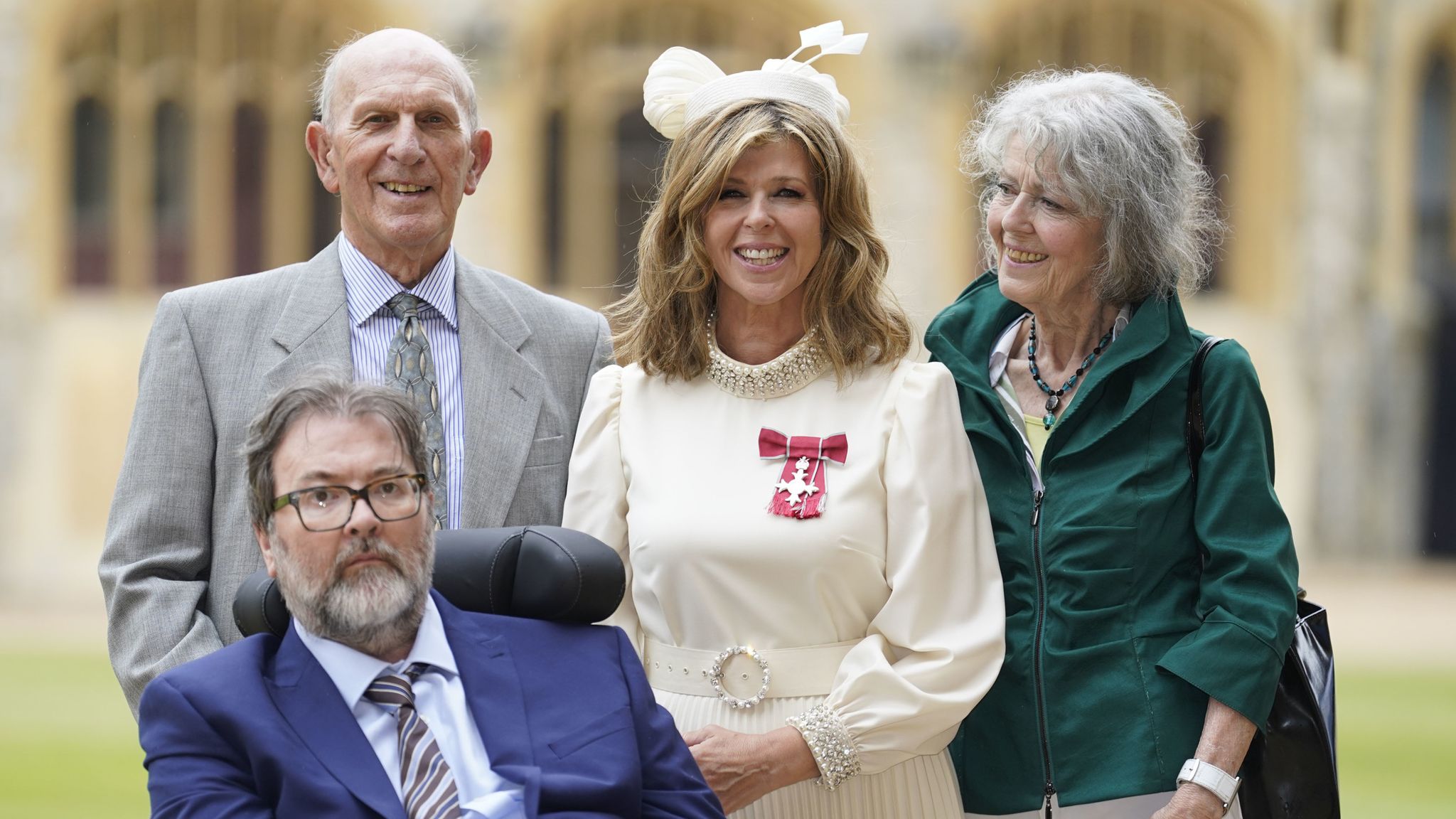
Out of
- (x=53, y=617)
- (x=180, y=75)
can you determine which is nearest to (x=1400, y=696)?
(x=53, y=617)

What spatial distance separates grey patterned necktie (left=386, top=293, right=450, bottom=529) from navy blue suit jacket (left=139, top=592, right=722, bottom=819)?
588mm

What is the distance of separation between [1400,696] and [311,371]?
8.41 meters

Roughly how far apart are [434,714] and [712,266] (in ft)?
3.28

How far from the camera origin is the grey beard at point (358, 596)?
270 cm

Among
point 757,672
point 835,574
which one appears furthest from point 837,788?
point 835,574

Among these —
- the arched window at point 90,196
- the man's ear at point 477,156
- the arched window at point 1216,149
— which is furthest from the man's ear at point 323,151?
the arched window at point 1216,149

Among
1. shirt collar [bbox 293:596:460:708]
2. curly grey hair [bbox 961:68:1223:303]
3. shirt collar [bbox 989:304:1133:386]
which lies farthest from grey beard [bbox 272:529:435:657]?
curly grey hair [bbox 961:68:1223:303]

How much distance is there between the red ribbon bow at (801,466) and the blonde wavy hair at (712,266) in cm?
14

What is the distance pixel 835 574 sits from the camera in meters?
3.10

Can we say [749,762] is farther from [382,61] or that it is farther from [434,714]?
[382,61]

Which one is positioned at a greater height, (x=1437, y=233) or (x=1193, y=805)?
(x=1437, y=233)

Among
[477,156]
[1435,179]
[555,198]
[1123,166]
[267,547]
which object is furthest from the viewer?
[1435,179]

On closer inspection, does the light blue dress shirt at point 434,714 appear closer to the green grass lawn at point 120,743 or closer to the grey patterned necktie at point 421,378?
the grey patterned necktie at point 421,378

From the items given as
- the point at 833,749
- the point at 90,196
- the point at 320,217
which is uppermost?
the point at 90,196
